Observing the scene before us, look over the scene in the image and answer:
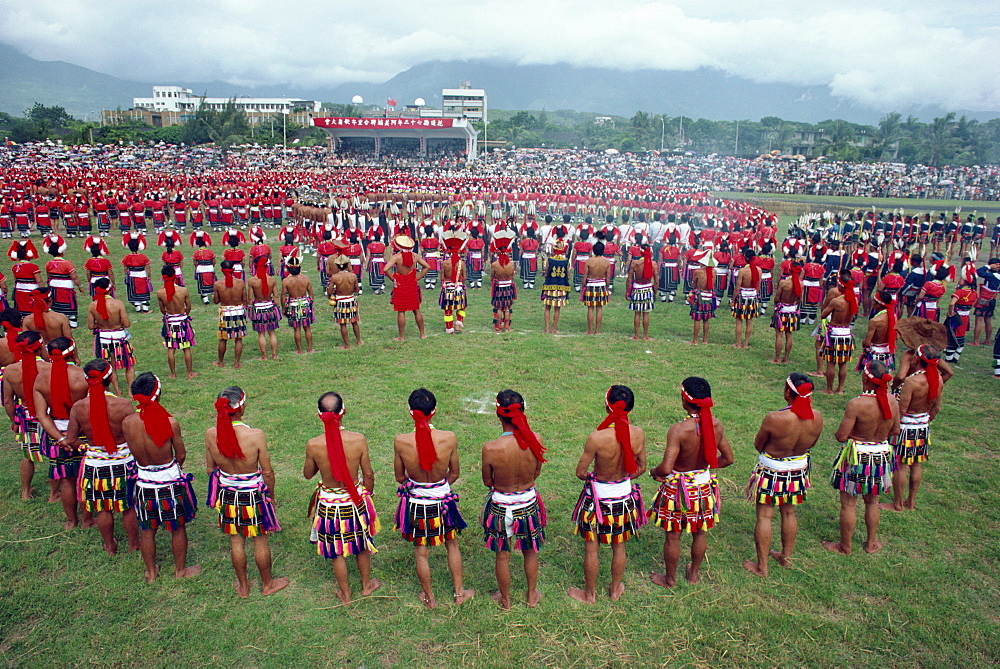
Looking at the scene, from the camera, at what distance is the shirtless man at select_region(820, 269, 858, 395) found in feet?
27.3

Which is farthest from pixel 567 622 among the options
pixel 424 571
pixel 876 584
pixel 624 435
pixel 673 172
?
pixel 673 172

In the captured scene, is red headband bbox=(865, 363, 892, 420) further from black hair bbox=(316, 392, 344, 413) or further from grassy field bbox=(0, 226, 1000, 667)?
black hair bbox=(316, 392, 344, 413)

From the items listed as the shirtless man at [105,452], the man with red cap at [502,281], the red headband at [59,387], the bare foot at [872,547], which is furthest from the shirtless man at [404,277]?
the bare foot at [872,547]

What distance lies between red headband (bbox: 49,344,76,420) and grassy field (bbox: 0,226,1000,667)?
1.10m

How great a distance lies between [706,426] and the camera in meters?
4.26

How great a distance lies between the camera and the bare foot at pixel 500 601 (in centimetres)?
448

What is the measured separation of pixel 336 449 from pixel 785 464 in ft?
→ 10.9

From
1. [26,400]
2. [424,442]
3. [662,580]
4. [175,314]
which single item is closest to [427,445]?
[424,442]

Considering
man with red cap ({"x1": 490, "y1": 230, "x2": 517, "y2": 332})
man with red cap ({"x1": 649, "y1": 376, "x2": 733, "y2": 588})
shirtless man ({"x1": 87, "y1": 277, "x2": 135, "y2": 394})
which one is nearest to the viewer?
man with red cap ({"x1": 649, "y1": 376, "x2": 733, "y2": 588})

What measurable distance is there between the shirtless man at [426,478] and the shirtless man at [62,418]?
9.42 ft

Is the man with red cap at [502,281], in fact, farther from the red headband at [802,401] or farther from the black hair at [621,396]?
the black hair at [621,396]

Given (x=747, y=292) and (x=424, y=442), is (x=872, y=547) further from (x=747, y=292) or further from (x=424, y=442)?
(x=747, y=292)

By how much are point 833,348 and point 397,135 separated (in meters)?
55.0

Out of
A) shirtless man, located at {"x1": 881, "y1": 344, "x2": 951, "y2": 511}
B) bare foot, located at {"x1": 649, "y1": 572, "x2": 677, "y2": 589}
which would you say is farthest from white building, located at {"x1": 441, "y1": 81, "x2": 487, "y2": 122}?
bare foot, located at {"x1": 649, "y1": 572, "x2": 677, "y2": 589}
